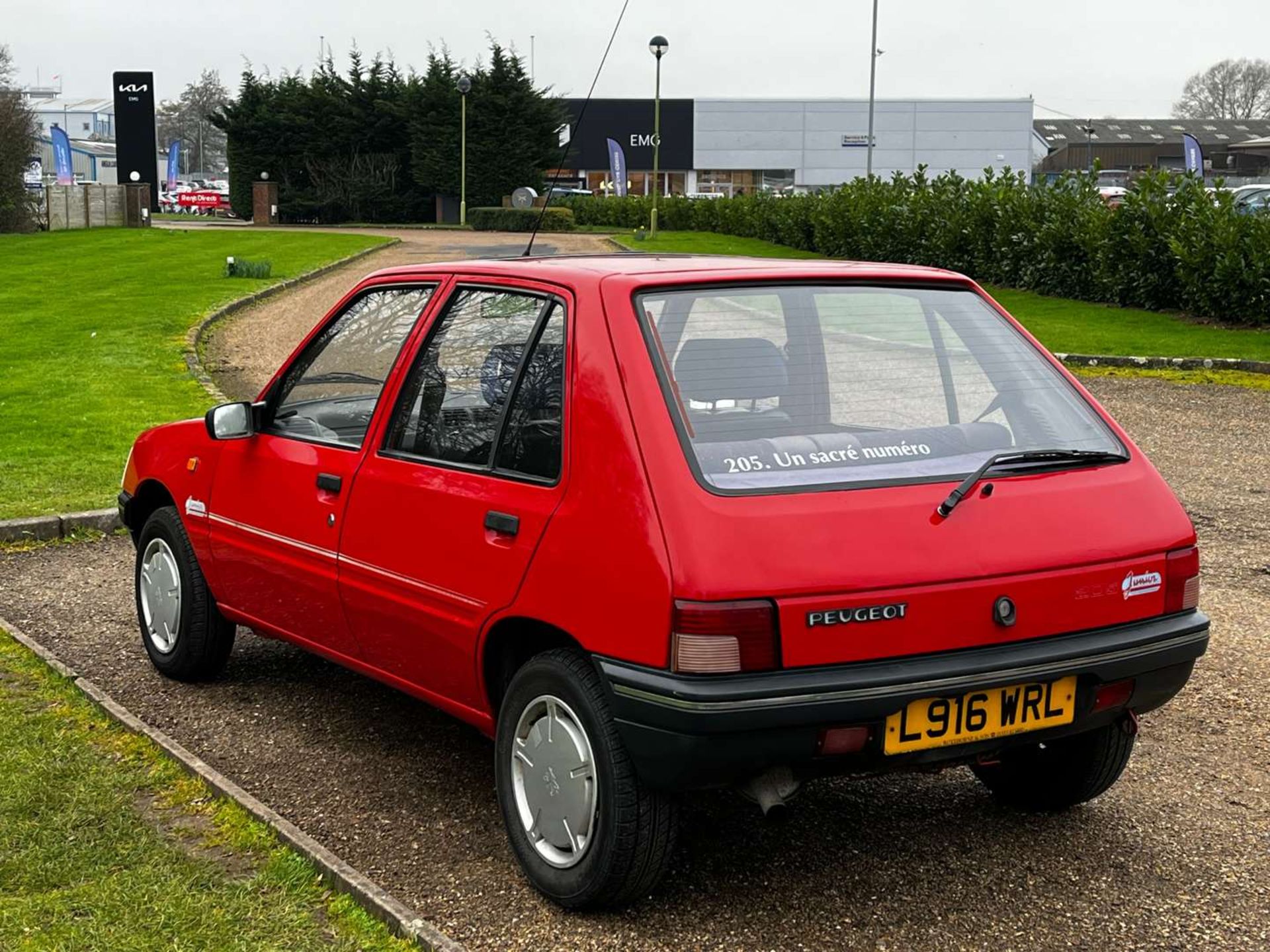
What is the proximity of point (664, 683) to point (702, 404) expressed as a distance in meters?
0.77

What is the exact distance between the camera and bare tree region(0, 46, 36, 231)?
40.1m

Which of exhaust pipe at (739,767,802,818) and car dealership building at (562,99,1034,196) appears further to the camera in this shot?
car dealership building at (562,99,1034,196)

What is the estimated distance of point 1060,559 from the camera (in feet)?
12.5

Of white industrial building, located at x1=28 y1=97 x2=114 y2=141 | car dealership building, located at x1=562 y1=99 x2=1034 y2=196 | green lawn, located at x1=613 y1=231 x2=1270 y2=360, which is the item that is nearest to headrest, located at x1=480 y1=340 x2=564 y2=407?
green lawn, located at x1=613 y1=231 x2=1270 y2=360

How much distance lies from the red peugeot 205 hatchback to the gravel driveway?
0.62 ft

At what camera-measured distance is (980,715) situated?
3.72 meters

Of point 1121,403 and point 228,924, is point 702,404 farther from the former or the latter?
point 1121,403

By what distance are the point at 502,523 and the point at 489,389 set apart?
0.52 meters

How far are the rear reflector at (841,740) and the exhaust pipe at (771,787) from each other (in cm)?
14

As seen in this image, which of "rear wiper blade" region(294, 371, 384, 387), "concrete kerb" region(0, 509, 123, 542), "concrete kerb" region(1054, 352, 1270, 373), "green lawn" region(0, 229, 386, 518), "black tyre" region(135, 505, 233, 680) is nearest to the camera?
"rear wiper blade" region(294, 371, 384, 387)

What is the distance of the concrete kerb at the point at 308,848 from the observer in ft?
11.9

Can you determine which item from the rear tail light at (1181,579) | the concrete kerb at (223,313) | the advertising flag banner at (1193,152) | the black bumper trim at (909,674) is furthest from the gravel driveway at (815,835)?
the advertising flag banner at (1193,152)

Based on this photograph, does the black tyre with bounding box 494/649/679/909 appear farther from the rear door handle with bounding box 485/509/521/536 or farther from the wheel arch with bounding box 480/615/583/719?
the rear door handle with bounding box 485/509/521/536

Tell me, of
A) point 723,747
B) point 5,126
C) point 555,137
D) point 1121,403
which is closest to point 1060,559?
point 723,747
